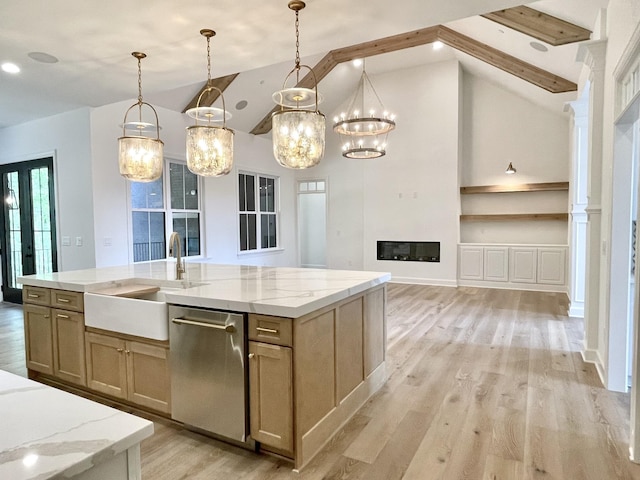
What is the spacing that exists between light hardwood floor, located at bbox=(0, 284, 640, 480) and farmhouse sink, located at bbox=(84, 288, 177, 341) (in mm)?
671

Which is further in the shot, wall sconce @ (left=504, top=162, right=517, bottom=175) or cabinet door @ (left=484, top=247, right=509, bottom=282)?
wall sconce @ (left=504, top=162, right=517, bottom=175)

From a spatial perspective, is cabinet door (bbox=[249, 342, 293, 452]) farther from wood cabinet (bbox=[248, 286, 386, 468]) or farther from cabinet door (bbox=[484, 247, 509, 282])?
cabinet door (bbox=[484, 247, 509, 282])

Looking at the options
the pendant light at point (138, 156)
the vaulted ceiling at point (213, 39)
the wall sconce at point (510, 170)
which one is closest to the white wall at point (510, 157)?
the wall sconce at point (510, 170)

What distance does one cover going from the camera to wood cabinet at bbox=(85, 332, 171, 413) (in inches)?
98.3

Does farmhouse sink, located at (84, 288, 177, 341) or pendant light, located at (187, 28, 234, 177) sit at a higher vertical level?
pendant light, located at (187, 28, 234, 177)

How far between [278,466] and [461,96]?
7.85m

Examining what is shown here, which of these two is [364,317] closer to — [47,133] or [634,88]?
[634,88]

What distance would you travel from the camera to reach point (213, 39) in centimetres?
316

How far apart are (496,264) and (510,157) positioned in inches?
86.5

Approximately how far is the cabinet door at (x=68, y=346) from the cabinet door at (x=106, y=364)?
0.09 m

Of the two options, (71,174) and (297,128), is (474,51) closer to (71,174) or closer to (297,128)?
(297,128)

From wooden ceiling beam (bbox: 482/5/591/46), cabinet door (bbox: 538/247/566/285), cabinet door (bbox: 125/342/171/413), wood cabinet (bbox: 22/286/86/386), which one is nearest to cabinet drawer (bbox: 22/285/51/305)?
wood cabinet (bbox: 22/286/86/386)

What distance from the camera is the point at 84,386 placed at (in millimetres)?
2906

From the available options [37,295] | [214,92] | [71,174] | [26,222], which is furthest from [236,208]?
[37,295]
